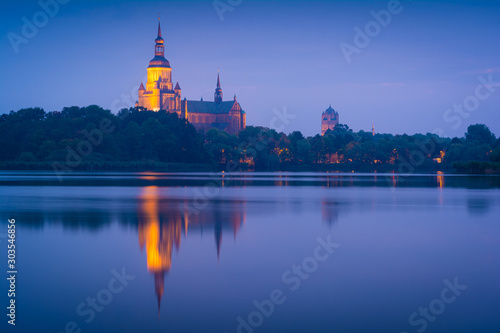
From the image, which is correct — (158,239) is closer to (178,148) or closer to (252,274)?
(252,274)

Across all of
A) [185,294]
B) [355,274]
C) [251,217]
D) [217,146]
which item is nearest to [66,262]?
[185,294]

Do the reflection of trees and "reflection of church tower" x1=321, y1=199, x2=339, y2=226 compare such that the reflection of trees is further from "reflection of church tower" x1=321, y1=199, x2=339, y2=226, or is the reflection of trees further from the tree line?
Answer: the tree line

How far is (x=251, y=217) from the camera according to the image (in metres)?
21.8

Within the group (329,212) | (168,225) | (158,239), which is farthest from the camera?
(329,212)

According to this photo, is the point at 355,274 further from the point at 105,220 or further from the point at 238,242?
the point at 105,220

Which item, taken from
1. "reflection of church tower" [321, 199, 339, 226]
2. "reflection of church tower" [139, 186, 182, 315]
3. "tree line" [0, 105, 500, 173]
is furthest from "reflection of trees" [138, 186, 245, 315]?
"tree line" [0, 105, 500, 173]

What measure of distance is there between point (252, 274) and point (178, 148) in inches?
4244

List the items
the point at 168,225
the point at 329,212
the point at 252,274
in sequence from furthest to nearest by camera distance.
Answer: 1. the point at 329,212
2. the point at 168,225
3. the point at 252,274

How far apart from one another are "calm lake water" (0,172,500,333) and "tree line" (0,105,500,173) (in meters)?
67.4

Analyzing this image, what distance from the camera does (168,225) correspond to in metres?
18.5

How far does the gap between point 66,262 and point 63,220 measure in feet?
25.1

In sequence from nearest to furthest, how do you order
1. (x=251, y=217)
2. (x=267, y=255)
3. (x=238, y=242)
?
(x=267, y=255)
(x=238, y=242)
(x=251, y=217)

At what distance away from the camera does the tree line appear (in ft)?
310

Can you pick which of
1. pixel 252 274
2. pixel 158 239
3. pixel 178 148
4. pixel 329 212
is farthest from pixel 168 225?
pixel 178 148
